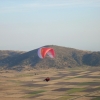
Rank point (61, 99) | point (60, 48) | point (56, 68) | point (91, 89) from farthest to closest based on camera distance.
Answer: point (60, 48), point (56, 68), point (91, 89), point (61, 99)

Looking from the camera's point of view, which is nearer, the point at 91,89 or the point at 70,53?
the point at 91,89

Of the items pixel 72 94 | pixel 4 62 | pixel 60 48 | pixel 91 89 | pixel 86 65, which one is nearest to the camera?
pixel 72 94

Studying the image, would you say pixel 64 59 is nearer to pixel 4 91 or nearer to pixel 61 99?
pixel 4 91

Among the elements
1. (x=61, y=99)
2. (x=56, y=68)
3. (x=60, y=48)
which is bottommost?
(x=61, y=99)

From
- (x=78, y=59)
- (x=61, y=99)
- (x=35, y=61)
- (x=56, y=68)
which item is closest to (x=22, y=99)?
(x=61, y=99)

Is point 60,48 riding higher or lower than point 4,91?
higher

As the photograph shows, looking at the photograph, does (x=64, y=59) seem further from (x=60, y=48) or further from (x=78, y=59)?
(x=60, y=48)
